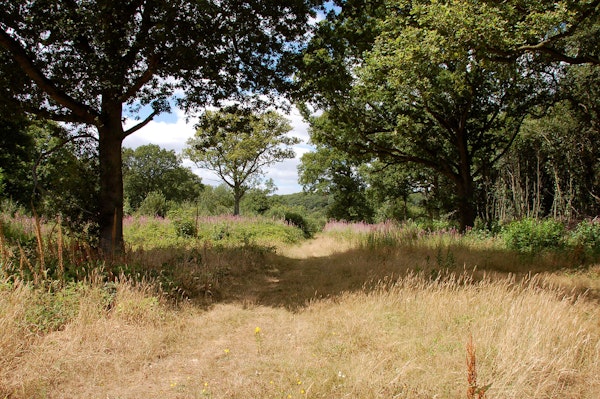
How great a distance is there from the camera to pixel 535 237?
998 centimetres

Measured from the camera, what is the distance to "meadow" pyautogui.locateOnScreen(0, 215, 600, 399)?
10.3 ft

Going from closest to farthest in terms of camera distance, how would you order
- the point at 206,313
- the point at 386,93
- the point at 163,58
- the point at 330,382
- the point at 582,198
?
the point at 330,382, the point at 206,313, the point at 163,58, the point at 386,93, the point at 582,198

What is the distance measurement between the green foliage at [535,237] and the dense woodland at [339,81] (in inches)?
133

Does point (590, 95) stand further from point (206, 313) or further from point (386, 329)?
point (206, 313)

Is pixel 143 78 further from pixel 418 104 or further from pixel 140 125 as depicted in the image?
pixel 418 104

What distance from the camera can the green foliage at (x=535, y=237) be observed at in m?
9.77

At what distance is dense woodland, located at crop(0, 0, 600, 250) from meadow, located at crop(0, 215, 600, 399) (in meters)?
1.78

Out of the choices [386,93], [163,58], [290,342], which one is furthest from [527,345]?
[386,93]

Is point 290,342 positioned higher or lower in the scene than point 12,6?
lower

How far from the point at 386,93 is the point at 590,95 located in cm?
859

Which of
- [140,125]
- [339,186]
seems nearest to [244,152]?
[339,186]

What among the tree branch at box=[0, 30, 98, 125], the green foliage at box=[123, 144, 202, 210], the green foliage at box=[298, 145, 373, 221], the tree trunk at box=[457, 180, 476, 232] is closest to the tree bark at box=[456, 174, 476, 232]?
the tree trunk at box=[457, 180, 476, 232]

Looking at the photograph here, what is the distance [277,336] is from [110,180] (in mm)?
5624

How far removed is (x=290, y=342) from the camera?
4.27 m
